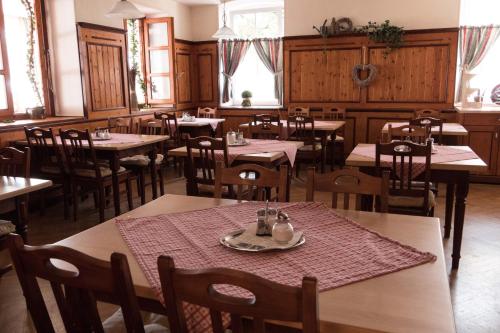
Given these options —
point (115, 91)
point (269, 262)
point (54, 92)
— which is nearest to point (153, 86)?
point (115, 91)

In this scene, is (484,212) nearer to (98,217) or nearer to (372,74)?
(372,74)

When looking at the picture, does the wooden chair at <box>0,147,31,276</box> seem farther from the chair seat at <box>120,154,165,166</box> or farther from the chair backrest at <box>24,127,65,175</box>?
the chair seat at <box>120,154,165,166</box>

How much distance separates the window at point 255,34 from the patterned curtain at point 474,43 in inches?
113

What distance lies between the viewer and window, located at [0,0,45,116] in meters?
4.89

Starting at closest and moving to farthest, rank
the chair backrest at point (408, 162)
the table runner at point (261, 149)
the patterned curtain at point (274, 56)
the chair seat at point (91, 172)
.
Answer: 1. the chair backrest at point (408, 162)
2. the table runner at point (261, 149)
3. the chair seat at point (91, 172)
4. the patterned curtain at point (274, 56)

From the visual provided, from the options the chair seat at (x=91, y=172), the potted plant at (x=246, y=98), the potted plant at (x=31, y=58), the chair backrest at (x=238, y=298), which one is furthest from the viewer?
the potted plant at (x=246, y=98)

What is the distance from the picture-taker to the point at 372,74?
22.0 feet

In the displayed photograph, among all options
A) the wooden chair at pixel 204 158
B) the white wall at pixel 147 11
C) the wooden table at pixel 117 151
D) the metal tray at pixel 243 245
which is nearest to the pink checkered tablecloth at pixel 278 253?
the metal tray at pixel 243 245

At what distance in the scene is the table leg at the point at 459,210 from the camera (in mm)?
2967

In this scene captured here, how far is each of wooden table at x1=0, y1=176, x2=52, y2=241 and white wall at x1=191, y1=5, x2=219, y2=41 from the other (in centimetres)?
573

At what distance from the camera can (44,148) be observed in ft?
14.4

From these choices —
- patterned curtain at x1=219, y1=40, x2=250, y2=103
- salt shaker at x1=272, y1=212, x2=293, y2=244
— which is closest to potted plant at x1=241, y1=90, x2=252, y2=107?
patterned curtain at x1=219, y1=40, x2=250, y2=103

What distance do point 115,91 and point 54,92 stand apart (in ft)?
2.68

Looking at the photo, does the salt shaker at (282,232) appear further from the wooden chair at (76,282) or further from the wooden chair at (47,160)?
the wooden chair at (47,160)
